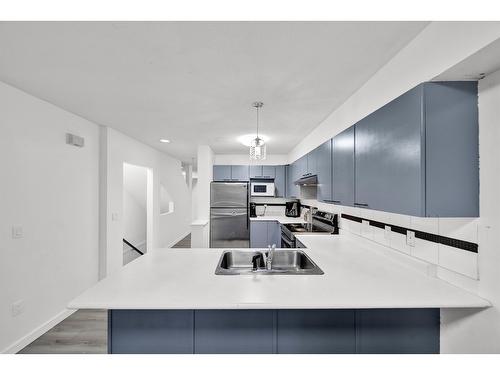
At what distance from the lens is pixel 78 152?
113 inches

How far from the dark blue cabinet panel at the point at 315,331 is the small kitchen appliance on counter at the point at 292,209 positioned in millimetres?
3652

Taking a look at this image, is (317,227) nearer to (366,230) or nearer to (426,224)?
(366,230)

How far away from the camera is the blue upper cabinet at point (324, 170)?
2445 millimetres

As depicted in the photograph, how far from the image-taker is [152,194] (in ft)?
16.4

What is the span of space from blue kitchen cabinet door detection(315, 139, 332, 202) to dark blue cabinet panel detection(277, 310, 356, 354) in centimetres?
132

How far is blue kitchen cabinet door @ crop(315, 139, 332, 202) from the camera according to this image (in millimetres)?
2445

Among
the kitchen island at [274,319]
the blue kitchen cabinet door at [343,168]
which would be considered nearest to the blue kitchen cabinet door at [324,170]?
the blue kitchen cabinet door at [343,168]

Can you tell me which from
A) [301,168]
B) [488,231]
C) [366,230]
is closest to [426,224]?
[488,231]

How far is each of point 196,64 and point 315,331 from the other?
6.05 feet

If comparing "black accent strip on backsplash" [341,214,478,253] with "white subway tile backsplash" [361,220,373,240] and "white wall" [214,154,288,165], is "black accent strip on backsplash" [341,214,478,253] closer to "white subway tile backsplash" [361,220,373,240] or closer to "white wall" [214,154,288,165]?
"white subway tile backsplash" [361,220,373,240]

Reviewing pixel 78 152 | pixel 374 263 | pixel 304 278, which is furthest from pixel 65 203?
pixel 374 263

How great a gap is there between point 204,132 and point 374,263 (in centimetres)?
279

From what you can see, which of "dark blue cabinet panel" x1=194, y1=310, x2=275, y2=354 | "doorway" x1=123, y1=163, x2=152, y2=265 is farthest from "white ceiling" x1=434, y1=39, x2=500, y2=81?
"doorway" x1=123, y1=163, x2=152, y2=265

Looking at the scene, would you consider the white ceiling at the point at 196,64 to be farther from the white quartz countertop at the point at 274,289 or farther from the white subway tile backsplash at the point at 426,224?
the white quartz countertop at the point at 274,289
